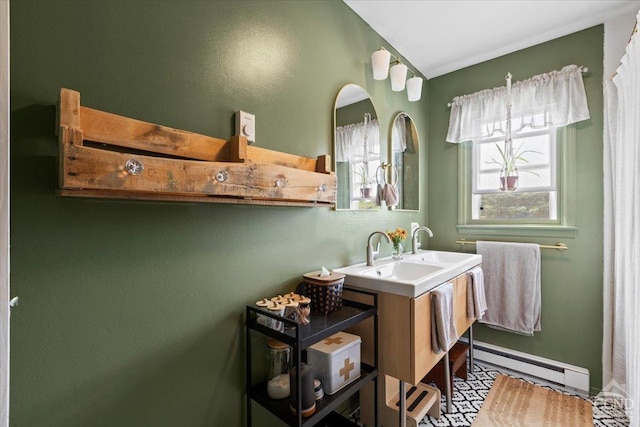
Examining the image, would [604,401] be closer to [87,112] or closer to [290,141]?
[290,141]

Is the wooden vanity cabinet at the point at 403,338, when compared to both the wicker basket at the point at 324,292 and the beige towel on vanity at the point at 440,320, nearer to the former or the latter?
the beige towel on vanity at the point at 440,320

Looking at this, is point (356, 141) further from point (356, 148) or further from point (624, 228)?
point (624, 228)

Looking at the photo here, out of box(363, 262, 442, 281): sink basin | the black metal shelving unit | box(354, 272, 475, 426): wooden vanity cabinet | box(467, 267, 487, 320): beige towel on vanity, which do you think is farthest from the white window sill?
the black metal shelving unit

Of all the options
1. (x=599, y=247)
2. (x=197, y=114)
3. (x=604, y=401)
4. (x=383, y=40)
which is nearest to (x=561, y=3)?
(x=383, y=40)

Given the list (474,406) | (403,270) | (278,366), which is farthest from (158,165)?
(474,406)

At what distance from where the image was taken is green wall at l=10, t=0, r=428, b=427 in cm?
81

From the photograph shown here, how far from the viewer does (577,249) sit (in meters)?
2.13

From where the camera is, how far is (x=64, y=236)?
2.79ft

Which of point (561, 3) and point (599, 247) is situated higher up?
point (561, 3)

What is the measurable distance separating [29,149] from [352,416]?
6.45ft

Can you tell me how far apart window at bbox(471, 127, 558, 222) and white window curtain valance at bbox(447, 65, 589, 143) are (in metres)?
0.10

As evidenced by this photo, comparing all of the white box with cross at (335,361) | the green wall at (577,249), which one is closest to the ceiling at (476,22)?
the green wall at (577,249)

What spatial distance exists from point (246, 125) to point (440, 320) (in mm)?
1312

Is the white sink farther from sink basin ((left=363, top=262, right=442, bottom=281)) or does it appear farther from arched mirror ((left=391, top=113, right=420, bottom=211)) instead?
arched mirror ((left=391, top=113, right=420, bottom=211))
